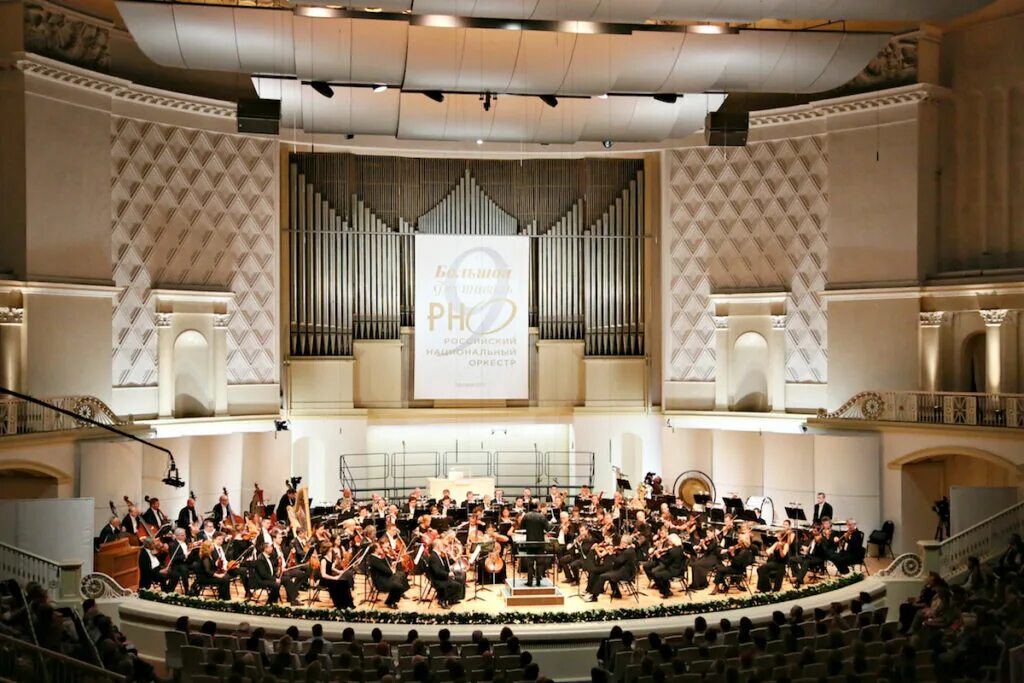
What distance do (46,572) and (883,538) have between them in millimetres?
14477

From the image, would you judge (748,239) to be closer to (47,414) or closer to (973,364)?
(973,364)

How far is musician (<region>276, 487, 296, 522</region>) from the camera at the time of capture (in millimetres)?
20245

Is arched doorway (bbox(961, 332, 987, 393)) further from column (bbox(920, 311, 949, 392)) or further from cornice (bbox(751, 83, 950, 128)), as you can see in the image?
cornice (bbox(751, 83, 950, 128))

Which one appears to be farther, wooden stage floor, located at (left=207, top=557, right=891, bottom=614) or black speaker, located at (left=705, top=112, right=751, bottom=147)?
black speaker, located at (left=705, top=112, right=751, bottom=147)

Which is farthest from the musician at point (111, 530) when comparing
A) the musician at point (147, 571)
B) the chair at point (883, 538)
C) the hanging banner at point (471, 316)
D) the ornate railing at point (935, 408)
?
the chair at point (883, 538)

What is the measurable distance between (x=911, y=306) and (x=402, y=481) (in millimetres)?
11617

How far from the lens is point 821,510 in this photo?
19844 millimetres

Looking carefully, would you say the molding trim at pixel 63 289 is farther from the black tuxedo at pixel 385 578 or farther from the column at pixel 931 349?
the column at pixel 931 349

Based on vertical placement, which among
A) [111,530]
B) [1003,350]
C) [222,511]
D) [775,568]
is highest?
[1003,350]

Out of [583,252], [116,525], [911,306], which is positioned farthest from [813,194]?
[116,525]

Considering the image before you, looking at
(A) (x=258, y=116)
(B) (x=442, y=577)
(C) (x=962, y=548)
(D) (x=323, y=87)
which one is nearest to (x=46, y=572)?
(B) (x=442, y=577)

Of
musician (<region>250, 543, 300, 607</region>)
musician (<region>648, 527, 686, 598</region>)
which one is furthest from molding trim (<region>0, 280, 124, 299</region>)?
musician (<region>648, 527, 686, 598</region>)

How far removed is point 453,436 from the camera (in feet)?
80.8

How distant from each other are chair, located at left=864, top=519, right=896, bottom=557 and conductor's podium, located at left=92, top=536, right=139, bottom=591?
43.3 ft
